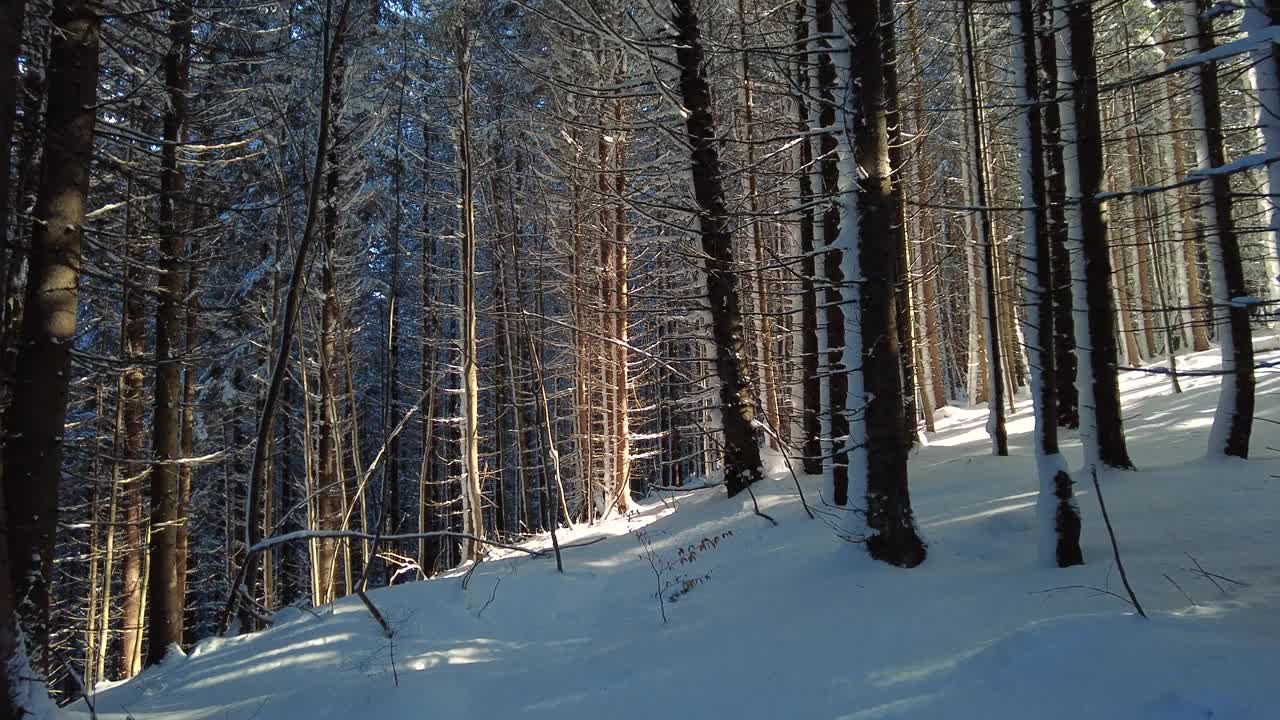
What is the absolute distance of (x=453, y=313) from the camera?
769 inches

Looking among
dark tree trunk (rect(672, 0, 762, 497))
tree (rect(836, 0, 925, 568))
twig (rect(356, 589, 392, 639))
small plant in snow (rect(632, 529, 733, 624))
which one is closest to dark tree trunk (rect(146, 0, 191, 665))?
twig (rect(356, 589, 392, 639))

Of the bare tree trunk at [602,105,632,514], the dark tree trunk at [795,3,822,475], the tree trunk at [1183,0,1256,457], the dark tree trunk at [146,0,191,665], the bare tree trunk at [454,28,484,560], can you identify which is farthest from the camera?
the bare tree trunk at [602,105,632,514]

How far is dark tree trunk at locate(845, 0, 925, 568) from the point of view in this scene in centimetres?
489

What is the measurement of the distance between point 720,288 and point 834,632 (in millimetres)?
5304

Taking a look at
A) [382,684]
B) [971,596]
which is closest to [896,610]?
[971,596]

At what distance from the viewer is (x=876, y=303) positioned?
5.06 metres

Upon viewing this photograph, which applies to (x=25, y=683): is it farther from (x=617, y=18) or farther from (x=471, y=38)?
(x=617, y=18)

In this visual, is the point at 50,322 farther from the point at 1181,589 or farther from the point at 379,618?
the point at 1181,589

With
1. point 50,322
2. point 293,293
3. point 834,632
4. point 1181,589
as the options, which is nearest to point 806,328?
point 834,632

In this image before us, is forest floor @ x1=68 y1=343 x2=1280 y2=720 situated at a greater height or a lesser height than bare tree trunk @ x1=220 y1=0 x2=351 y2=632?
lesser

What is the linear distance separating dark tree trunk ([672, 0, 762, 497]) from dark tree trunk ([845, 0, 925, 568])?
11.2ft

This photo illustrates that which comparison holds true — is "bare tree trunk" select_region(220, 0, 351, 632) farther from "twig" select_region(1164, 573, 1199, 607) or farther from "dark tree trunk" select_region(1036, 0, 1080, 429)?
"dark tree trunk" select_region(1036, 0, 1080, 429)

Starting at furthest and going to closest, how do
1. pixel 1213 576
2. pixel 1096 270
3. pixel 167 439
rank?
pixel 167 439 → pixel 1096 270 → pixel 1213 576

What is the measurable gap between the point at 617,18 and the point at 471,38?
3089 millimetres
